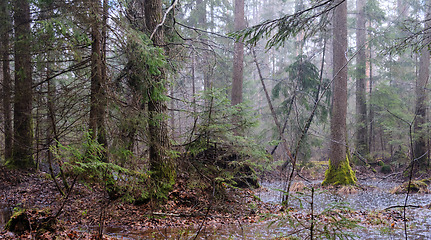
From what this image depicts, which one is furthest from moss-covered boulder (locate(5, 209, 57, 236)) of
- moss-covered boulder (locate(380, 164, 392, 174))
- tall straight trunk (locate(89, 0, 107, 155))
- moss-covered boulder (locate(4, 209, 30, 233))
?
moss-covered boulder (locate(380, 164, 392, 174))

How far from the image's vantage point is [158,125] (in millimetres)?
6785

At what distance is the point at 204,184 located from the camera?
6.90 metres

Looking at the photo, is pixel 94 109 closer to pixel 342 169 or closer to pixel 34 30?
pixel 34 30

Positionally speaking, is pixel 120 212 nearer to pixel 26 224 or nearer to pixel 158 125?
pixel 26 224

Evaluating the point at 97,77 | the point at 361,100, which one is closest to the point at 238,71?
the point at 97,77

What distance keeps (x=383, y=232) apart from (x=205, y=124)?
4.41 meters

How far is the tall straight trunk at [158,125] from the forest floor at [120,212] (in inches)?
16.6

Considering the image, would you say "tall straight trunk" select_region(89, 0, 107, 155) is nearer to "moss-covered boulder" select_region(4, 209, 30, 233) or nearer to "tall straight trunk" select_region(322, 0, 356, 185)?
"moss-covered boulder" select_region(4, 209, 30, 233)

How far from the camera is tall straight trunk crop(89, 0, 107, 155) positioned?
6.44 metres

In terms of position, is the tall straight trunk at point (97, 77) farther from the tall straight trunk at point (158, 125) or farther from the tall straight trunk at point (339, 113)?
the tall straight trunk at point (339, 113)

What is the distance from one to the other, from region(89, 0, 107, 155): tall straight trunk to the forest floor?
1475 millimetres

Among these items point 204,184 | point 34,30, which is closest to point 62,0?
point 34,30

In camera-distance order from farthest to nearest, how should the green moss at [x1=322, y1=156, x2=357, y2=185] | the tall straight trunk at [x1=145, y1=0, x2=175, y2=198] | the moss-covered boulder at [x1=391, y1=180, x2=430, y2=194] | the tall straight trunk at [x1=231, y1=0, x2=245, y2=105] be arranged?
the tall straight trunk at [x1=231, y1=0, x2=245, y2=105]
the green moss at [x1=322, y1=156, x2=357, y2=185]
the moss-covered boulder at [x1=391, y1=180, x2=430, y2=194]
the tall straight trunk at [x1=145, y1=0, x2=175, y2=198]

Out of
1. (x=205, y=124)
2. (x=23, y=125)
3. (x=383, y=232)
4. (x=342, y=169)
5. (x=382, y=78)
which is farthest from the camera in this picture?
(x=382, y=78)
